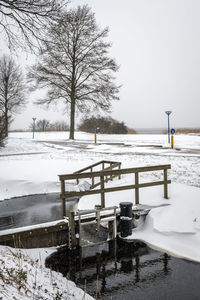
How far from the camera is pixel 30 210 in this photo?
8.97m

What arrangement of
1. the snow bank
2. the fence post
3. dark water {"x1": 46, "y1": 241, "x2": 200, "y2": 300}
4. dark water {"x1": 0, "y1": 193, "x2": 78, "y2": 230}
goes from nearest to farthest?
the snow bank < dark water {"x1": 46, "y1": 241, "x2": 200, "y2": 300} < the fence post < dark water {"x1": 0, "y1": 193, "x2": 78, "y2": 230}

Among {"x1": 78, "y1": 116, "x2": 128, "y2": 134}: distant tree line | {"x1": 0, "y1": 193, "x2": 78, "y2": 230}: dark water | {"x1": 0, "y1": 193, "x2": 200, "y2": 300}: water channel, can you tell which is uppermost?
{"x1": 78, "y1": 116, "x2": 128, "y2": 134}: distant tree line

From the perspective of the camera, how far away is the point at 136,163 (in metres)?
13.6

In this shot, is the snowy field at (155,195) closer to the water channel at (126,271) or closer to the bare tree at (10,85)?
the water channel at (126,271)

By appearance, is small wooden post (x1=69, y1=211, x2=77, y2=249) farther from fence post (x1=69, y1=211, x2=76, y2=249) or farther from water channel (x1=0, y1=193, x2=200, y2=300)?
water channel (x1=0, y1=193, x2=200, y2=300)

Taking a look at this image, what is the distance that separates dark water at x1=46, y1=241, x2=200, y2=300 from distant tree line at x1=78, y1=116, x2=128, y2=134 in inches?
1786

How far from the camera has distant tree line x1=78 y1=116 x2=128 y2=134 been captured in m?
51.9

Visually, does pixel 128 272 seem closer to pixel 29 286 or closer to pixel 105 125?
pixel 29 286

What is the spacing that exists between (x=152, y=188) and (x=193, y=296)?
5259 mm

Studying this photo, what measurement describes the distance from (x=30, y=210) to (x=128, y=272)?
14.9 feet

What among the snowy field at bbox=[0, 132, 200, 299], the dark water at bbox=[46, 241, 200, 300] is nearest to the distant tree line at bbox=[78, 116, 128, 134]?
the snowy field at bbox=[0, 132, 200, 299]

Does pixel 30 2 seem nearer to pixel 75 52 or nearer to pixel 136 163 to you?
pixel 136 163

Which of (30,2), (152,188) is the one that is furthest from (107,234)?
(30,2)

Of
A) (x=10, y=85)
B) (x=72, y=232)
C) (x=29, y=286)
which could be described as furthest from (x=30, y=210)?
(x=10, y=85)
